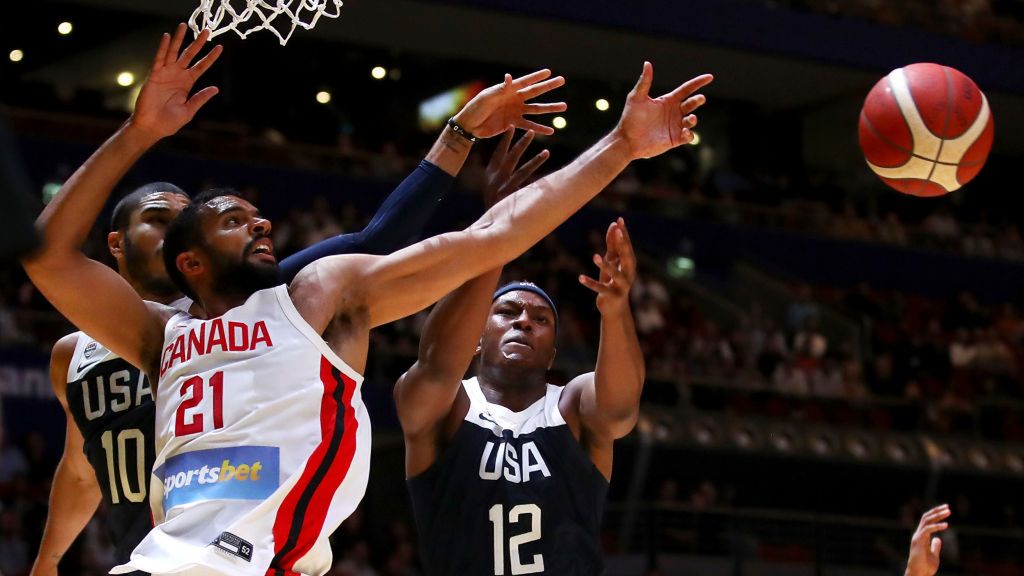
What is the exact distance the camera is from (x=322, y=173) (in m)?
18.2

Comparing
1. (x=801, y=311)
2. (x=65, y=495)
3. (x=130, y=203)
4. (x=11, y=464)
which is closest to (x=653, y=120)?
(x=130, y=203)

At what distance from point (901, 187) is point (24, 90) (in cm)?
1328

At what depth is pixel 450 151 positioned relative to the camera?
4.62 meters

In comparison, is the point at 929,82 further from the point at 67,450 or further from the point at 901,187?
the point at 67,450

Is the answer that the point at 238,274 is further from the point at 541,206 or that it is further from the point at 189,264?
the point at 541,206

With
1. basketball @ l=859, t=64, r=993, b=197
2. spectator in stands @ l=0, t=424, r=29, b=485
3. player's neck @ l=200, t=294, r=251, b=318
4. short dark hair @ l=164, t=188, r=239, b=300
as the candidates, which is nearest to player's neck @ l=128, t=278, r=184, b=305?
short dark hair @ l=164, t=188, r=239, b=300

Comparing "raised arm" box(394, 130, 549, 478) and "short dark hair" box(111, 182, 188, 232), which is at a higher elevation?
"short dark hair" box(111, 182, 188, 232)

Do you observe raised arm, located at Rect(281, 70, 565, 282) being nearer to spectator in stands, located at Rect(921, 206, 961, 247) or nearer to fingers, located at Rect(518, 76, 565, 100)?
fingers, located at Rect(518, 76, 565, 100)

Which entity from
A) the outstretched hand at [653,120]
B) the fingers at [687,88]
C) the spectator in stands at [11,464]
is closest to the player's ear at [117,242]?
the outstretched hand at [653,120]

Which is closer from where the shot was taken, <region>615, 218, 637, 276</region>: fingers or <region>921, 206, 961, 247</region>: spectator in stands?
<region>615, 218, 637, 276</region>: fingers

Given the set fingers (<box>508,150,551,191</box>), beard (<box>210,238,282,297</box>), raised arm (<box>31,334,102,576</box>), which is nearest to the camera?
beard (<box>210,238,282,297</box>)

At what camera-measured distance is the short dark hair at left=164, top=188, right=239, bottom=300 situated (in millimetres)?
4094

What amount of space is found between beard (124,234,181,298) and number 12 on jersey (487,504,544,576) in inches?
53.8

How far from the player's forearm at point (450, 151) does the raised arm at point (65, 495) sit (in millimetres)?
1548
